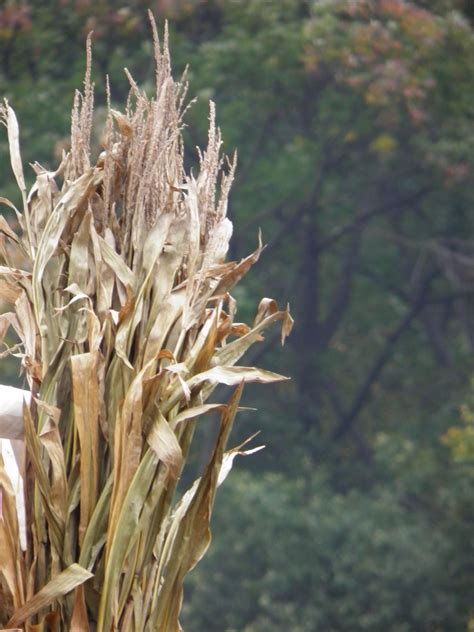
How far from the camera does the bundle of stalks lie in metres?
1.49

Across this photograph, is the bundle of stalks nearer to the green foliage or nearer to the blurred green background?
the blurred green background

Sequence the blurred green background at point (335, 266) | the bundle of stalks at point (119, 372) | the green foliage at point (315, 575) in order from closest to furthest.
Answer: the bundle of stalks at point (119, 372), the green foliage at point (315, 575), the blurred green background at point (335, 266)

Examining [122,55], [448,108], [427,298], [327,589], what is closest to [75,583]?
[327,589]

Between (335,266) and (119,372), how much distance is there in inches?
415

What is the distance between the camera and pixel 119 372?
5.02 ft

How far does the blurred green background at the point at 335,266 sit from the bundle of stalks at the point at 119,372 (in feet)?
22.2

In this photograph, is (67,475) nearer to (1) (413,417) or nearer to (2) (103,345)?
(2) (103,345)

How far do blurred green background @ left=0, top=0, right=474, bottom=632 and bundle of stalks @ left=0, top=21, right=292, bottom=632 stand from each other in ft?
22.2

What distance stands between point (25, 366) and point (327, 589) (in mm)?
8341

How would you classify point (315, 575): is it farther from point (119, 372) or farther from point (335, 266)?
point (119, 372)

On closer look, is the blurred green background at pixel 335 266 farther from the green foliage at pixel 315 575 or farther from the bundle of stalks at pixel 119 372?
the bundle of stalks at pixel 119 372

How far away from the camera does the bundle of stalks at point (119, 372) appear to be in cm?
149

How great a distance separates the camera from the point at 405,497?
10305 mm

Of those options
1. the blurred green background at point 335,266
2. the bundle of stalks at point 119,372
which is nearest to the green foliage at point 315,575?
the blurred green background at point 335,266
